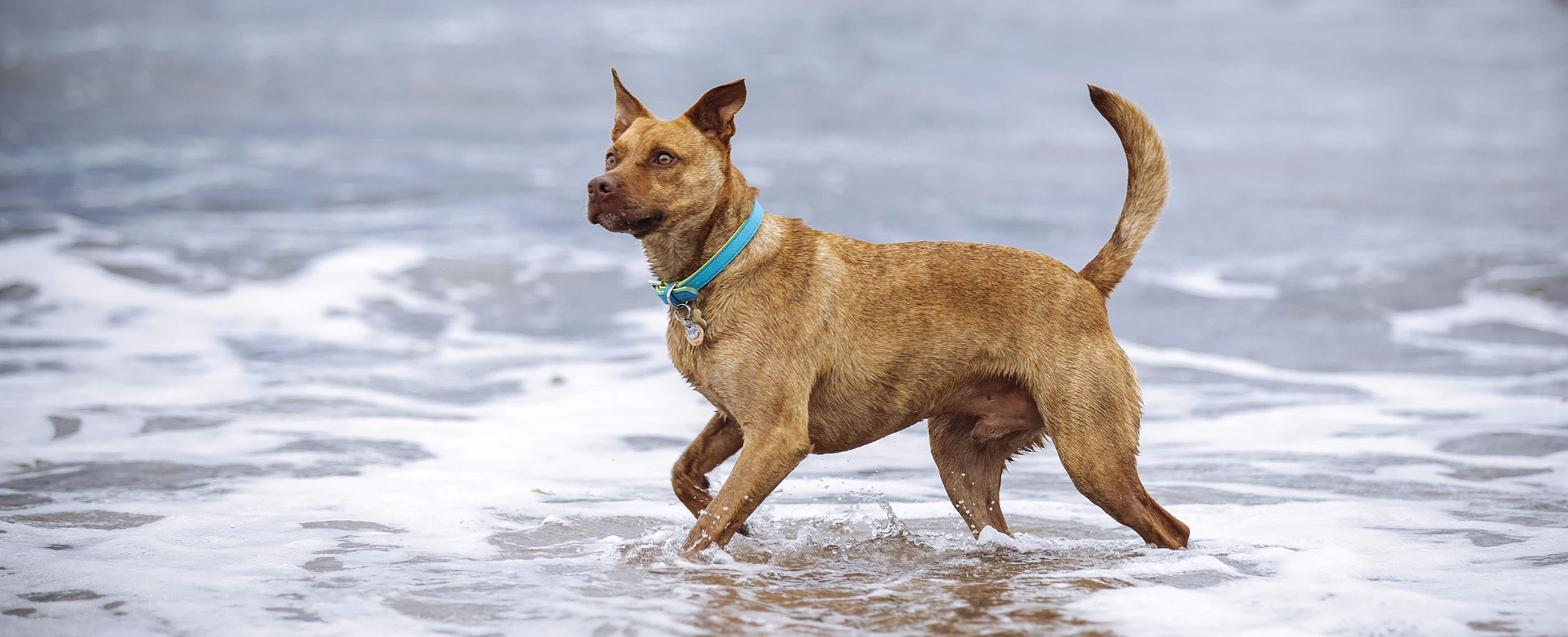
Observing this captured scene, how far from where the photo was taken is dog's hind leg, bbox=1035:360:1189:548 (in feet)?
16.1

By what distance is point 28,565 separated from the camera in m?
4.87

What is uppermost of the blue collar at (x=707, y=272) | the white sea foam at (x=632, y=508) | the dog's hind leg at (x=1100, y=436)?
the blue collar at (x=707, y=272)

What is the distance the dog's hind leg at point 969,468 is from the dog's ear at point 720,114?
164 cm

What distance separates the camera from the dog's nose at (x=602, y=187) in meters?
4.53

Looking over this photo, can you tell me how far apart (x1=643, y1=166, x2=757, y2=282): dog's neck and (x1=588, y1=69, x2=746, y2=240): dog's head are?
48mm

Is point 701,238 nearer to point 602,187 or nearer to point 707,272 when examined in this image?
point 707,272

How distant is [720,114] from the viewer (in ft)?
16.1

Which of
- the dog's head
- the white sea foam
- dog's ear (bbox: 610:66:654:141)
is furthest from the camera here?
dog's ear (bbox: 610:66:654:141)

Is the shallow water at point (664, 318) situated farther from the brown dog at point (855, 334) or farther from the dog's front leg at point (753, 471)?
the brown dog at point (855, 334)

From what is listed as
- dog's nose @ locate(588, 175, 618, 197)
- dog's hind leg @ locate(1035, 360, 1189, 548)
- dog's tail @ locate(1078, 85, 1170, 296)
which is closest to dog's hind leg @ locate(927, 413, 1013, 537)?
dog's hind leg @ locate(1035, 360, 1189, 548)

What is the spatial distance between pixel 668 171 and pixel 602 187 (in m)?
0.32

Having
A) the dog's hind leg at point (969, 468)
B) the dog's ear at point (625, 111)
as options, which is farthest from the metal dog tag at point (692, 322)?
the dog's hind leg at point (969, 468)

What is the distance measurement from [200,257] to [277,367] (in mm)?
5144

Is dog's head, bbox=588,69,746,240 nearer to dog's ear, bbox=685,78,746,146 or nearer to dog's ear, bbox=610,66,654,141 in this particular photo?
dog's ear, bbox=685,78,746,146
